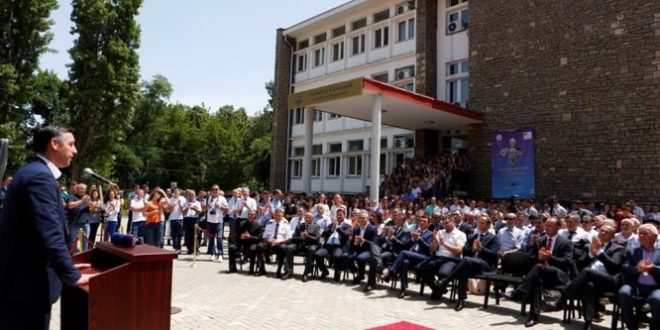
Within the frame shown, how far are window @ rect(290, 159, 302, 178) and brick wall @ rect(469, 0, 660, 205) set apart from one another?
13078 mm

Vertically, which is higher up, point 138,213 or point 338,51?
point 338,51

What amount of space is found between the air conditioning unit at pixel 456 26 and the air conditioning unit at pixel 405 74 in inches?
101

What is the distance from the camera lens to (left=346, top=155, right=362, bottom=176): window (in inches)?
1088

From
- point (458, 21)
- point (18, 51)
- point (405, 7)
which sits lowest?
point (18, 51)

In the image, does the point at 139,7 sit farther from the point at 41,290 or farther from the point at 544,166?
the point at 41,290

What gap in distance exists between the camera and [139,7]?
27.7 metres

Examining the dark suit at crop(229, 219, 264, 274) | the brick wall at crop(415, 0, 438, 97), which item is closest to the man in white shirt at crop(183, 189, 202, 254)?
the dark suit at crop(229, 219, 264, 274)

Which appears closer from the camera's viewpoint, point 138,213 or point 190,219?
point 138,213

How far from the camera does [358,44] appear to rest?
27.8 m

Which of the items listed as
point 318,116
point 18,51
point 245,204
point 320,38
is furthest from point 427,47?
point 18,51

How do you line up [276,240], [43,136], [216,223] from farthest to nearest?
1. [216,223]
2. [276,240]
3. [43,136]

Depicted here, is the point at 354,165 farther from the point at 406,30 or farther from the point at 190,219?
the point at 190,219

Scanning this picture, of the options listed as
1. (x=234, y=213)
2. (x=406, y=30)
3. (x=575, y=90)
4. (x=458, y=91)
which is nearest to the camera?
(x=234, y=213)

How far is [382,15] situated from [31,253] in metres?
25.4
